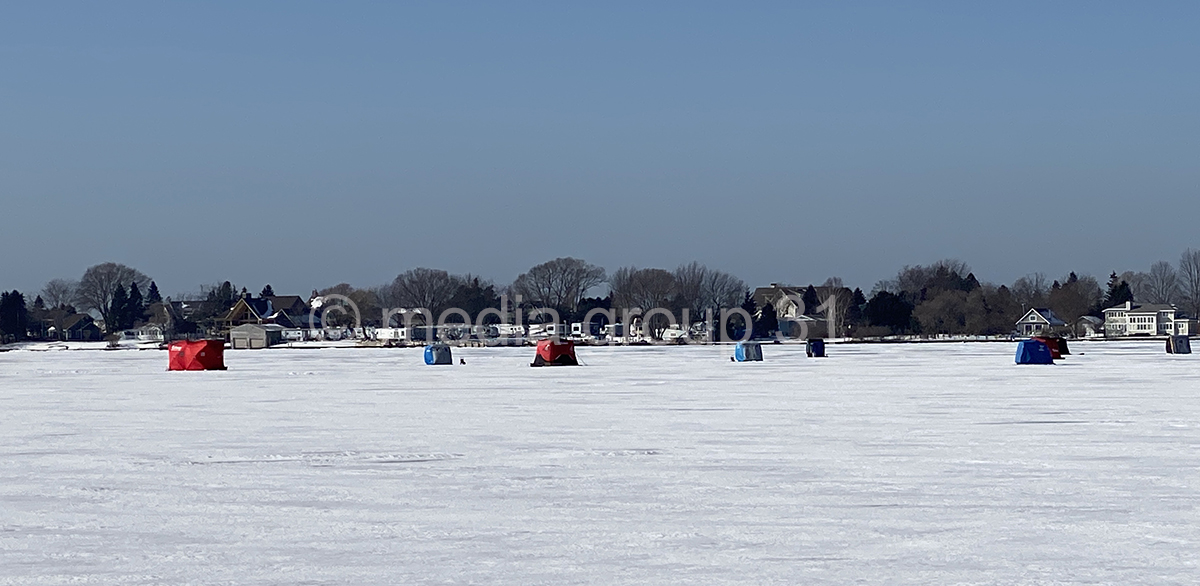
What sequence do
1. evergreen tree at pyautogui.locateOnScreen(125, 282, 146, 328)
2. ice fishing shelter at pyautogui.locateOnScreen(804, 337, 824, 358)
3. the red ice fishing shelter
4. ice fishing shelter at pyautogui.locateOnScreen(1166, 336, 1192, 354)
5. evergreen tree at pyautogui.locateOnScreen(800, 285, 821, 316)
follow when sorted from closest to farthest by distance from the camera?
the red ice fishing shelter
ice fishing shelter at pyautogui.locateOnScreen(1166, 336, 1192, 354)
ice fishing shelter at pyautogui.locateOnScreen(804, 337, 824, 358)
evergreen tree at pyautogui.locateOnScreen(125, 282, 146, 328)
evergreen tree at pyautogui.locateOnScreen(800, 285, 821, 316)

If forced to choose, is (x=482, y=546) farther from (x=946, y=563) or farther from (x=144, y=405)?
(x=144, y=405)

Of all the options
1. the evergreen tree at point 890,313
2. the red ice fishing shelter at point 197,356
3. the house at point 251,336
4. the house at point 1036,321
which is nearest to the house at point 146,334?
the house at point 251,336

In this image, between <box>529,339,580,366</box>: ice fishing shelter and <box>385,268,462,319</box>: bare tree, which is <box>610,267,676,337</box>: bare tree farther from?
<box>529,339,580,366</box>: ice fishing shelter

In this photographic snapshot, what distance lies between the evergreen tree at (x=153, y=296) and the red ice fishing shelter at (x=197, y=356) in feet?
419

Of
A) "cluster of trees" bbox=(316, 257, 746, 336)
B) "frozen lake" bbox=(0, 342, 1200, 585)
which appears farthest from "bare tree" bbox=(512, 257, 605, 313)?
"frozen lake" bbox=(0, 342, 1200, 585)

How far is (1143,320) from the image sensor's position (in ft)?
452

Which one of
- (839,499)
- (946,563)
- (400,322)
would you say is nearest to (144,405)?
(839,499)

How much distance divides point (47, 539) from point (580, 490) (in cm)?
319

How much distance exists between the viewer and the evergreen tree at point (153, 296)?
157 meters

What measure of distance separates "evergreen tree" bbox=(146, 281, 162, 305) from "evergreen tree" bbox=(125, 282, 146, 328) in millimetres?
7806

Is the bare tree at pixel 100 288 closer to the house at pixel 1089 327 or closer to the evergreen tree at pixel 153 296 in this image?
the evergreen tree at pixel 153 296

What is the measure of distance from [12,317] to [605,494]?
404 feet

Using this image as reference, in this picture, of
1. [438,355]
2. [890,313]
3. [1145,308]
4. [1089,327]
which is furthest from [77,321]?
[438,355]

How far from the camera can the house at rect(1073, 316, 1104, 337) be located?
4830 inches
